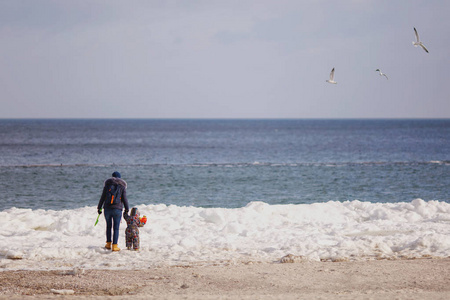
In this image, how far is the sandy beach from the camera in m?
8.59

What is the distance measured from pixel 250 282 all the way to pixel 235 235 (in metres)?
4.35

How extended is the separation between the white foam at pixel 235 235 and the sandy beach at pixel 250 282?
2.37 ft

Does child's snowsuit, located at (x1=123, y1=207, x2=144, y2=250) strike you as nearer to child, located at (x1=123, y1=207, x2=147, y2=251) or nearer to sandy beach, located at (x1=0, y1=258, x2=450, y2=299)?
child, located at (x1=123, y1=207, x2=147, y2=251)

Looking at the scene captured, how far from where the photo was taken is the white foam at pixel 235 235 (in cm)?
1131

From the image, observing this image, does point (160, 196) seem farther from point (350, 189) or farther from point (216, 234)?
point (216, 234)

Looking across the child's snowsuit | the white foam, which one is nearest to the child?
the child's snowsuit

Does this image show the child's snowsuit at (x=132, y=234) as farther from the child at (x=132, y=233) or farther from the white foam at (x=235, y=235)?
the white foam at (x=235, y=235)

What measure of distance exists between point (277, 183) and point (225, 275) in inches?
899

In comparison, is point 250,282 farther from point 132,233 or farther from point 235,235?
point 235,235

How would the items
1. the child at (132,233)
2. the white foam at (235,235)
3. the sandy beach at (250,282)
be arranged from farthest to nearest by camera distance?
the child at (132,233), the white foam at (235,235), the sandy beach at (250,282)

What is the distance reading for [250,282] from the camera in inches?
371

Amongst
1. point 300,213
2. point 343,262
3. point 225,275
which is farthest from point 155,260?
point 300,213

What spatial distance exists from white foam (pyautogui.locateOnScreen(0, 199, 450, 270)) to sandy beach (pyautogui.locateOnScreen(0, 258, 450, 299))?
0.72m

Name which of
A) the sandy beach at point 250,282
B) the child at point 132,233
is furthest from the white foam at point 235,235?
the sandy beach at point 250,282
